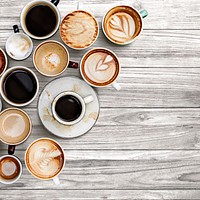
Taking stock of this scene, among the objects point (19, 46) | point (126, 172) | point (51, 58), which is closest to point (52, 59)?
point (51, 58)

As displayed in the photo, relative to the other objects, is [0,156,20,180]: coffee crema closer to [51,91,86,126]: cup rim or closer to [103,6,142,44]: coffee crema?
[51,91,86,126]: cup rim

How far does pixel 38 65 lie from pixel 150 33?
380mm

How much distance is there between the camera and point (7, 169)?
4.53 feet

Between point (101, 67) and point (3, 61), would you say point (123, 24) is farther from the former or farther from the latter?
point (3, 61)

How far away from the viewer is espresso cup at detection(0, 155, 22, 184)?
4.50ft

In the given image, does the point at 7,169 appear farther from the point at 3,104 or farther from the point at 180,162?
the point at 180,162

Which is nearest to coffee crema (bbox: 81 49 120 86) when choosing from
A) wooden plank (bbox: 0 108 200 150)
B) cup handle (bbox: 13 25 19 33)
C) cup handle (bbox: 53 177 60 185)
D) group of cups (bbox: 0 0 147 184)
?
group of cups (bbox: 0 0 147 184)

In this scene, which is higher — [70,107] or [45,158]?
[70,107]

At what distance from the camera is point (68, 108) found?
1.39 metres

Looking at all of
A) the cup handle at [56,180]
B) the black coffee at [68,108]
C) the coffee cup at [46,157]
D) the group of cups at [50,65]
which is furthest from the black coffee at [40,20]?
the cup handle at [56,180]

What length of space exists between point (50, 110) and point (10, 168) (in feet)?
0.73

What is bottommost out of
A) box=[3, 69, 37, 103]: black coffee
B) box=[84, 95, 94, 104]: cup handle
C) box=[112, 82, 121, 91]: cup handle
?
box=[84, 95, 94, 104]: cup handle

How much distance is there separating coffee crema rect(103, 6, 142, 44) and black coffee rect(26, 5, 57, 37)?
0.18 meters

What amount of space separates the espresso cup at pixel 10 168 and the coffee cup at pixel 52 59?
0.95 ft
